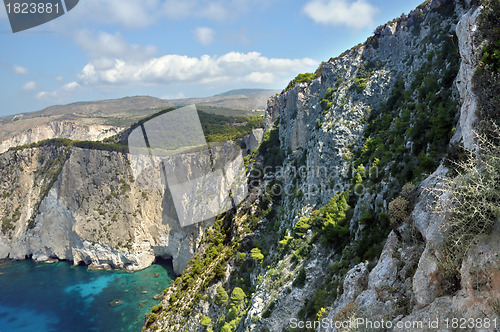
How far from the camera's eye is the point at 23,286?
4984 centimetres

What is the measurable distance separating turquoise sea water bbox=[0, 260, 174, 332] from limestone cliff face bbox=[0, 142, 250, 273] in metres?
3.19

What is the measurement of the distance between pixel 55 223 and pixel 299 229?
6314 centimetres

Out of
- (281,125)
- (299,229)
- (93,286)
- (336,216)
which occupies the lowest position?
(93,286)

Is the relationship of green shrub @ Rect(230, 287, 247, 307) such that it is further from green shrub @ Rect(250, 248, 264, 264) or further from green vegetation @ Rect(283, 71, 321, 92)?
green vegetation @ Rect(283, 71, 321, 92)

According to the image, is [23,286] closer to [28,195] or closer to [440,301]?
[28,195]

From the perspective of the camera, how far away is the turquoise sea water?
38625 millimetres

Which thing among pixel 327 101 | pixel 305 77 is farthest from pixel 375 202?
pixel 305 77

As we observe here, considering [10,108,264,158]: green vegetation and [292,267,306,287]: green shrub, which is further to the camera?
[10,108,264,158]: green vegetation

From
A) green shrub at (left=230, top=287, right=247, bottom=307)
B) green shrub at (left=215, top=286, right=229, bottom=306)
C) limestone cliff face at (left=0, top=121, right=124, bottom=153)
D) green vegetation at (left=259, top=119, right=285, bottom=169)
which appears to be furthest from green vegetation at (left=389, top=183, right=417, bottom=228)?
limestone cliff face at (left=0, top=121, right=124, bottom=153)

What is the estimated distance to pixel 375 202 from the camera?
42.1 feet

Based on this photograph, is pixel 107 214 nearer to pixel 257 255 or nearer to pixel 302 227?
pixel 257 255

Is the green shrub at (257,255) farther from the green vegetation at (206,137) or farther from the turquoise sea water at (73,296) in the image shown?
the green vegetation at (206,137)

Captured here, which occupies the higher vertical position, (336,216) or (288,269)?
(336,216)

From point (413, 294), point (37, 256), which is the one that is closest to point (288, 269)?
point (413, 294)
